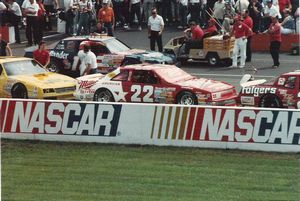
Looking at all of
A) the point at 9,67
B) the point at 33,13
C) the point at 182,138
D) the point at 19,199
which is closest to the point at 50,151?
the point at 182,138

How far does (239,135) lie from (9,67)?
748 centimetres

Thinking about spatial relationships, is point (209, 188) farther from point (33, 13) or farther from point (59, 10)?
point (59, 10)

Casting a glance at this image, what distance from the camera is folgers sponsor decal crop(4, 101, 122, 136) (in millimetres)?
16156

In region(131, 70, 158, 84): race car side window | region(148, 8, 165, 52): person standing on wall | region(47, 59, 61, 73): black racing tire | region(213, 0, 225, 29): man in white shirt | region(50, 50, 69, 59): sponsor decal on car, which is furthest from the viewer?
region(213, 0, 225, 29): man in white shirt

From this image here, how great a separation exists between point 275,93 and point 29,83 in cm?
606

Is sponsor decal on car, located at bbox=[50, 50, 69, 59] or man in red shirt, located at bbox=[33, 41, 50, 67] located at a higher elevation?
man in red shirt, located at bbox=[33, 41, 50, 67]

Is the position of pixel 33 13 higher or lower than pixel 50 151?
higher

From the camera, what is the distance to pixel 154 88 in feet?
62.8

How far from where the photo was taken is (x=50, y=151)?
1575 centimetres

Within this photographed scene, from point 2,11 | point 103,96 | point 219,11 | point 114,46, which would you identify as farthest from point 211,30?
point 2,11

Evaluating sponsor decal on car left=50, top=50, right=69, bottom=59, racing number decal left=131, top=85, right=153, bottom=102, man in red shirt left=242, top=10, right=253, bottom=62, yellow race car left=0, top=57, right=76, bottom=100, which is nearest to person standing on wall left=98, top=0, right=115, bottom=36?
sponsor decal on car left=50, top=50, right=69, bottom=59

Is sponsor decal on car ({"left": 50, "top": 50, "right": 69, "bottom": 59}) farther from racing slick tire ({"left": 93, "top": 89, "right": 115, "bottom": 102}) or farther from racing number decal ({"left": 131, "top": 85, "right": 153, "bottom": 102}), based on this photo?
racing number decal ({"left": 131, "top": 85, "right": 153, "bottom": 102})

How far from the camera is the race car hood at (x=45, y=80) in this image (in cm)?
1983

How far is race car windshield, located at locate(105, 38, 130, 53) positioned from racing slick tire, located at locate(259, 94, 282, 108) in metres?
6.15
